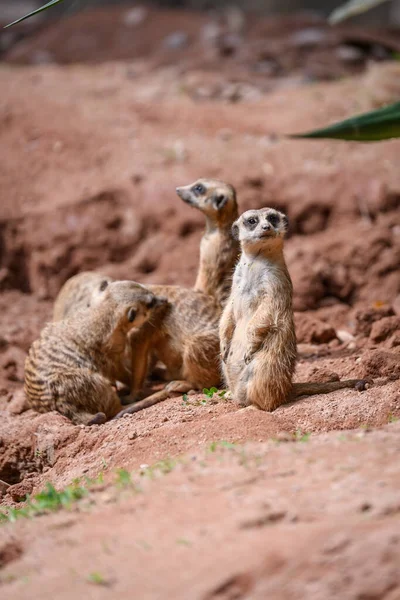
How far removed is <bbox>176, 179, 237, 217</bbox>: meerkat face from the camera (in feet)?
17.6

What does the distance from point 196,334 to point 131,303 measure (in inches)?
16.8

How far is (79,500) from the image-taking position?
121 inches

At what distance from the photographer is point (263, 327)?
412 cm

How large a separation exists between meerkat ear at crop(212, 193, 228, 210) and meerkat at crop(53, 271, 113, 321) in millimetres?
856

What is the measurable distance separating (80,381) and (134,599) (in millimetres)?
2568

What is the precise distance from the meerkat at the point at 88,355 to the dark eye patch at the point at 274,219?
1.04m

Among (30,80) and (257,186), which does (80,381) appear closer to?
(257,186)

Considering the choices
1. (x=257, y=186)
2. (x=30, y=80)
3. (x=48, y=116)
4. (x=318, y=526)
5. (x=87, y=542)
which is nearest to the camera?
(x=318, y=526)

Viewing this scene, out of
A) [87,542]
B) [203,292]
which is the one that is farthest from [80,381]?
[87,542]

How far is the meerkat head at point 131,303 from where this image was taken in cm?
494

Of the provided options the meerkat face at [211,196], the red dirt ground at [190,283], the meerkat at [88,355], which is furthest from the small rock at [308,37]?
the meerkat at [88,355]

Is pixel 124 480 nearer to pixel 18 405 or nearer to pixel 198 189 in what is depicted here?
pixel 18 405

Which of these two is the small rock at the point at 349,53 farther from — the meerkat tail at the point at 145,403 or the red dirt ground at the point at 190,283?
the meerkat tail at the point at 145,403

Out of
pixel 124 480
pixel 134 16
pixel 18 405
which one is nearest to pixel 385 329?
pixel 18 405
